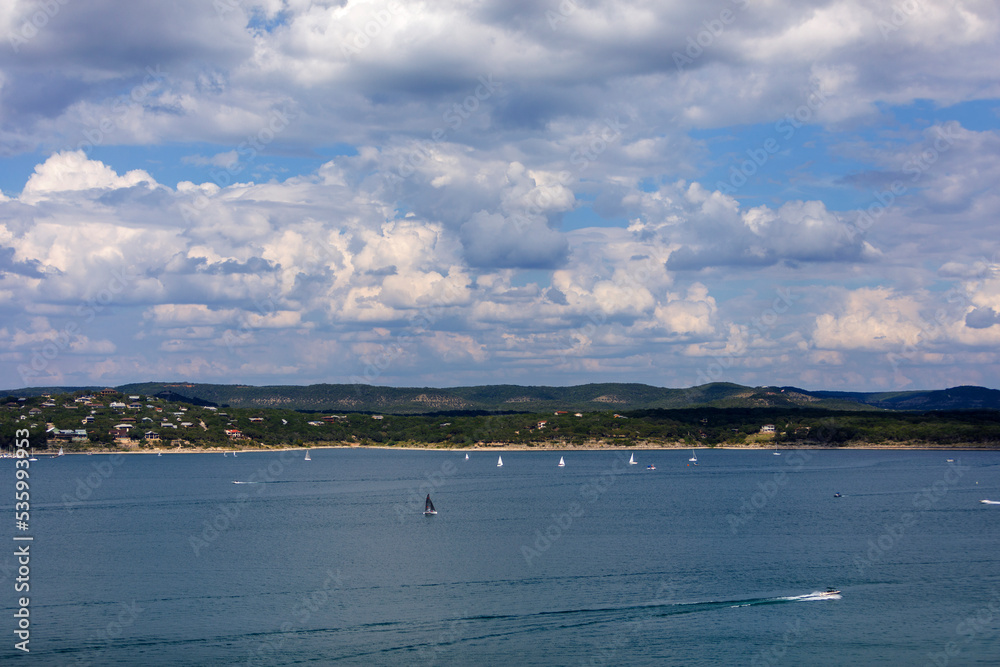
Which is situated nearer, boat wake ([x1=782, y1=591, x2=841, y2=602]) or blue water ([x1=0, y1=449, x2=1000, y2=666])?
blue water ([x1=0, y1=449, x2=1000, y2=666])

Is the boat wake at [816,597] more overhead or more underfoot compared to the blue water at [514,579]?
more overhead

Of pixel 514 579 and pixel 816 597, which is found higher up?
pixel 816 597

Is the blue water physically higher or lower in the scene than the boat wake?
lower

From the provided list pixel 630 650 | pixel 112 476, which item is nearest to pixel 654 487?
pixel 630 650

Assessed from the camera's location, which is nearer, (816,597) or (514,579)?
(816,597)

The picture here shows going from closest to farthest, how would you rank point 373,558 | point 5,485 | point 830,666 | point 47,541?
point 830,666
point 373,558
point 47,541
point 5,485

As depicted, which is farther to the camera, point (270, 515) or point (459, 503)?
point (459, 503)

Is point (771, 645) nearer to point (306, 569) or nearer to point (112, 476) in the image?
point (306, 569)

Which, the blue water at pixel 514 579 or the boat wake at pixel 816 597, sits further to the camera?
the boat wake at pixel 816 597
